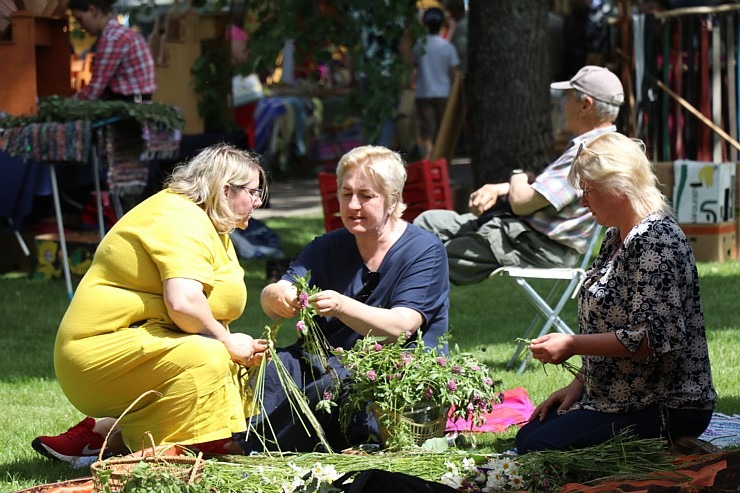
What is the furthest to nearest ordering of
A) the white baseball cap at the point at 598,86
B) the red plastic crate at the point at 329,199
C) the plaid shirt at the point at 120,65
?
the plaid shirt at the point at 120,65, the red plastic crate at the point at 329,199, the white baseball cap at the point at 598,86

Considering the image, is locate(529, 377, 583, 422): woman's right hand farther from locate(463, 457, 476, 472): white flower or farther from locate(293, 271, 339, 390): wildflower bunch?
locate(293, 271, 339, 390): wildflower bunch

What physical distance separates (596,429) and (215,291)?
4.73 feet

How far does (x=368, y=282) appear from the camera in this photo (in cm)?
431

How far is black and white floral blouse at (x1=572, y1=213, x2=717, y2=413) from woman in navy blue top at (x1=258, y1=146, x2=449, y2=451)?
0.66 metres

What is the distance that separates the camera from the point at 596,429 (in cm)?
382

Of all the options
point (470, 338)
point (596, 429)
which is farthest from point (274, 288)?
point (470, 338)

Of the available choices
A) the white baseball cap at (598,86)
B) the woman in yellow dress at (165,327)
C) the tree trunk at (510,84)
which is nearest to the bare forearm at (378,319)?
the woman in yellow dress at (165,327)

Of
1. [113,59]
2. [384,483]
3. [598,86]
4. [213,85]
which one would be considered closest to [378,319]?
[384,483]

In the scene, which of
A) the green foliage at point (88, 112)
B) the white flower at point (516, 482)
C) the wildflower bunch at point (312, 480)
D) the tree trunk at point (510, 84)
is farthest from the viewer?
the tree trunk at point (510, 84)

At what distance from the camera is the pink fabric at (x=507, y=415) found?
4.59m

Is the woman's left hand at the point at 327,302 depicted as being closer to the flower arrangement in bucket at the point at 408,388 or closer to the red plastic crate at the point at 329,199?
the flower arrangement in bucket at the point at 408,388

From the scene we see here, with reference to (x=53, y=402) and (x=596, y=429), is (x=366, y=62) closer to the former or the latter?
(x=53, y=402)

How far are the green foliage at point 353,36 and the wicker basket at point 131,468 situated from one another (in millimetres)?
6228

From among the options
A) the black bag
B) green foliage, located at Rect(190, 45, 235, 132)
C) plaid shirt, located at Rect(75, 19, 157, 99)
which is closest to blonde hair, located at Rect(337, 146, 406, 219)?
the black bag
